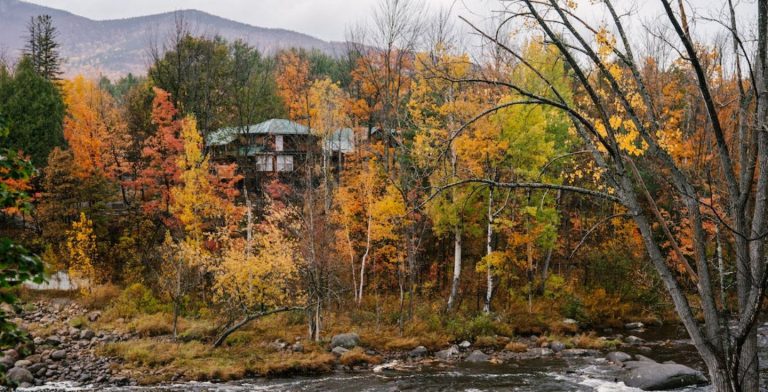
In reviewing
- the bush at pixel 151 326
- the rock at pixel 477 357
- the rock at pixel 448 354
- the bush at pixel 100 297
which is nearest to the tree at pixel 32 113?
the bush at pixel 100 297

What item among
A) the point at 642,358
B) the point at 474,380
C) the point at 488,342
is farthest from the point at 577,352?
the point at 474,380

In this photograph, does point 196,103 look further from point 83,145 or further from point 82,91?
point 82,91

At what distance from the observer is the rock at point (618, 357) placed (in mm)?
19422

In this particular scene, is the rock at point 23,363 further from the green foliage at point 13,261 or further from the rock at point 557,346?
the rock at point 557,346

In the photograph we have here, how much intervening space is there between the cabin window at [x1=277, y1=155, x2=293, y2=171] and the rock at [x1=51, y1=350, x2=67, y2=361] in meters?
21.6

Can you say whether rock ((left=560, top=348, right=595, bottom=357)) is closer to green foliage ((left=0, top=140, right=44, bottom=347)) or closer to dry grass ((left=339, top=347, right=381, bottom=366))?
dry grass ((left=339, top=347, right=381, bottom=366))

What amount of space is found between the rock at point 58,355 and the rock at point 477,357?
13941 mm

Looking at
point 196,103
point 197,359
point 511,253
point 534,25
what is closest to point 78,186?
point 196,103

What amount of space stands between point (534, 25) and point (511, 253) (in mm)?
19821

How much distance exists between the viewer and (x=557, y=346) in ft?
71.7

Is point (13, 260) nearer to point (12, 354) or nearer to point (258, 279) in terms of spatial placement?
point (258, 279)

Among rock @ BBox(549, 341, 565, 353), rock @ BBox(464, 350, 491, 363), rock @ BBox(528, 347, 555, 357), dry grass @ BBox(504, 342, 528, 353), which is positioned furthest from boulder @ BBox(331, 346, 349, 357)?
rock @ BBox(549, 341, 565, 353)

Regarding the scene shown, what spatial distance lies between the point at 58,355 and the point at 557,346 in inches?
702

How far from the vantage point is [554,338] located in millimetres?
23016
